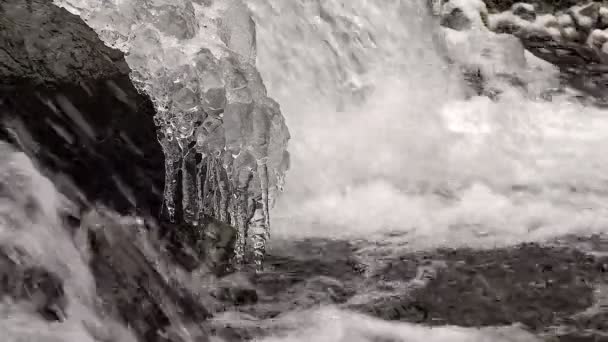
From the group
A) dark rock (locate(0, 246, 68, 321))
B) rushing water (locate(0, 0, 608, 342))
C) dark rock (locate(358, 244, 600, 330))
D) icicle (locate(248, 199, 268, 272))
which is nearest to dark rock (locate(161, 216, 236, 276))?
icicle (locate(248, 199, 268, 272))

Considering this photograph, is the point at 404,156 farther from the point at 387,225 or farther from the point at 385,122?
the point at 387,225

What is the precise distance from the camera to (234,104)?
3012 mm

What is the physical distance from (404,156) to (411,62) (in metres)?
0.88

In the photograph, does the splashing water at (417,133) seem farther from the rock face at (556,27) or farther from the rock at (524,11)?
the rock at (524,11)

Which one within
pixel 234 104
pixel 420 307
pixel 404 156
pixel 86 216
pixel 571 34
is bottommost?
pixel 420 307

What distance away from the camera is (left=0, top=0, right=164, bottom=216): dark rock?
2826 millimetres

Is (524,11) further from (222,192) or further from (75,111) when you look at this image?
(75,111)

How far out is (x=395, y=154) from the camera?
11.9ft

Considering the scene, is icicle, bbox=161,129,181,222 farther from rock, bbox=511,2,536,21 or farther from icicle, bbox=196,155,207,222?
rock, bbox=511,2,536,21

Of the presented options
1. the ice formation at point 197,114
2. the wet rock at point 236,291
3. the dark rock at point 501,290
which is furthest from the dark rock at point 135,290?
the dark rock at point 501,290

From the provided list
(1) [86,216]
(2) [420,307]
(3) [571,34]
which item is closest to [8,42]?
(1) [86,216]

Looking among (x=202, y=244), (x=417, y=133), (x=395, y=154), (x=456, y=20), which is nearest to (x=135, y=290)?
(x=202, y=244)

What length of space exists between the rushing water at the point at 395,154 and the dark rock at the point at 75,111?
144 millimetres

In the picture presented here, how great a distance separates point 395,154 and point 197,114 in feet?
4.11
